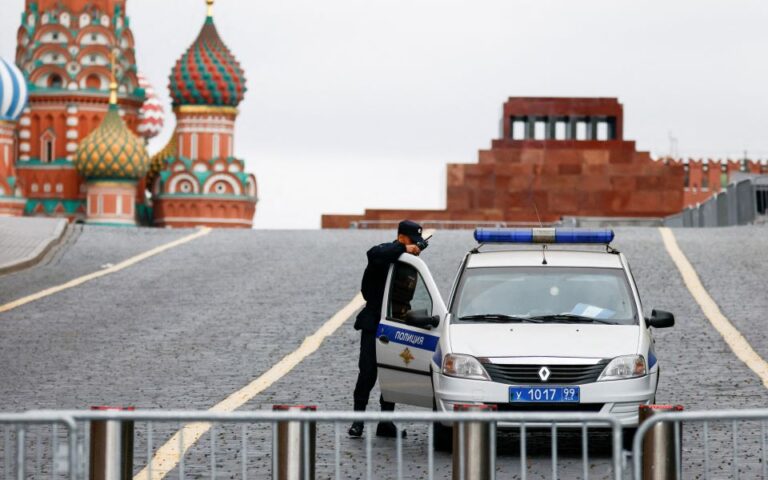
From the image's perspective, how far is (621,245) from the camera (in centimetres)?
3394

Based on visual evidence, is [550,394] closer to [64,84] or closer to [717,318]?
[717,318]

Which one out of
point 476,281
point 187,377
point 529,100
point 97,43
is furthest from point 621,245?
point 97,43

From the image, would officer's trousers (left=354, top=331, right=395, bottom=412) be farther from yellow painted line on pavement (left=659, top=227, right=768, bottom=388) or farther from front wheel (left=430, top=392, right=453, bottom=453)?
yellow painted line on pavement (left=659, top=227, right=768, bottom=388)

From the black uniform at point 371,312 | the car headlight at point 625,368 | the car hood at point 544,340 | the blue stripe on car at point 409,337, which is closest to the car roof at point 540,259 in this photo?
the black uniform at point 371,312

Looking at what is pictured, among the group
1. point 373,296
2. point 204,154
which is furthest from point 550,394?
point 204,154

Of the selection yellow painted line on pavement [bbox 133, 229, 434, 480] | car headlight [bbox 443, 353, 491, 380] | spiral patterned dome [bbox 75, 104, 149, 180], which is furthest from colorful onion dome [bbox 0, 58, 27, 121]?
spiral patterned dome [bbox 75, 104, 149, 180]

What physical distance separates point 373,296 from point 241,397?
3.47 meters

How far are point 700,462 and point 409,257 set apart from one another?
2.74m

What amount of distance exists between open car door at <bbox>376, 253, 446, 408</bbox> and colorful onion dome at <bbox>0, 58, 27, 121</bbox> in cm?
4772

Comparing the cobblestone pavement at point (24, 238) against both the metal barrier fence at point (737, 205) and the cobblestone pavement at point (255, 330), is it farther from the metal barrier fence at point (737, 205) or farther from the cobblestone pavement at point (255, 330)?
the metal barrier fence at point (737, 205)

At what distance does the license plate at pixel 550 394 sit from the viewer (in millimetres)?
12375

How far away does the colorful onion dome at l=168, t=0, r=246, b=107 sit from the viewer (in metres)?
131

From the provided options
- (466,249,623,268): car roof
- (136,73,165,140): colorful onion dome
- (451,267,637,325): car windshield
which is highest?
(136,73,165,140): colorful onion dome

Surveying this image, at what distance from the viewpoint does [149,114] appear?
136 metres
